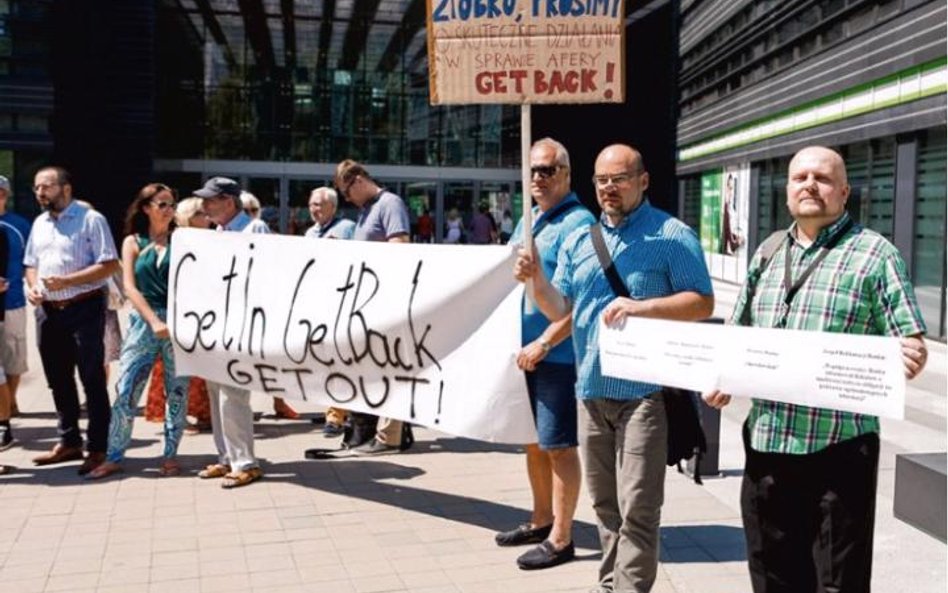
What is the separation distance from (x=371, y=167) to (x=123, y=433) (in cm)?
2743

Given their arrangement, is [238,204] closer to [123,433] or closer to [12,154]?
[123,433]

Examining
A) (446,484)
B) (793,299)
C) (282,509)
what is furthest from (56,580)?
(793,299)

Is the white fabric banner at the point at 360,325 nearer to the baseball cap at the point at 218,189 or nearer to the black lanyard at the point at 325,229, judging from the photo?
the baseball cap at the point at 218,189

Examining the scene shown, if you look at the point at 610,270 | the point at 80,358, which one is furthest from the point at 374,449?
the point at 610,270

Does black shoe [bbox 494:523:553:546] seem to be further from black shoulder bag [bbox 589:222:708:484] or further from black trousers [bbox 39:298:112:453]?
black trousers [bbox 39:298:112:453]

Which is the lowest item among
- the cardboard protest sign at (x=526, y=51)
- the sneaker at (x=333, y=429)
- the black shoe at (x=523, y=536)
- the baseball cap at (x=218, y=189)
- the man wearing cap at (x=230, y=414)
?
the sneaker at (x=333, y=429)

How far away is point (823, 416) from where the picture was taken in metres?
3.11

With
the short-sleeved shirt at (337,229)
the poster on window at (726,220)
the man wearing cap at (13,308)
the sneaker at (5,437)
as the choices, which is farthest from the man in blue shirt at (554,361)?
the poster on window at (726,220)

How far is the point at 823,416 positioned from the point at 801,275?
0.46 m

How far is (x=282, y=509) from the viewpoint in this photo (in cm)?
562

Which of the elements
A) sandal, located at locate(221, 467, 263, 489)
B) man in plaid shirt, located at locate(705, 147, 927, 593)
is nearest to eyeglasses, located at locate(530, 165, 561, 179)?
man in plaid shirt, located at locate(705, 147, 927, 593)

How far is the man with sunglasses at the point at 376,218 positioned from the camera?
6.86 metres

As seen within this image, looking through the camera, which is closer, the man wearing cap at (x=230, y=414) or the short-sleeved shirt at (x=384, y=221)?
the man wearing cap at (x=230, y=414)

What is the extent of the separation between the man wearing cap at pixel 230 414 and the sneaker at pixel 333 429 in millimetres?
1452
